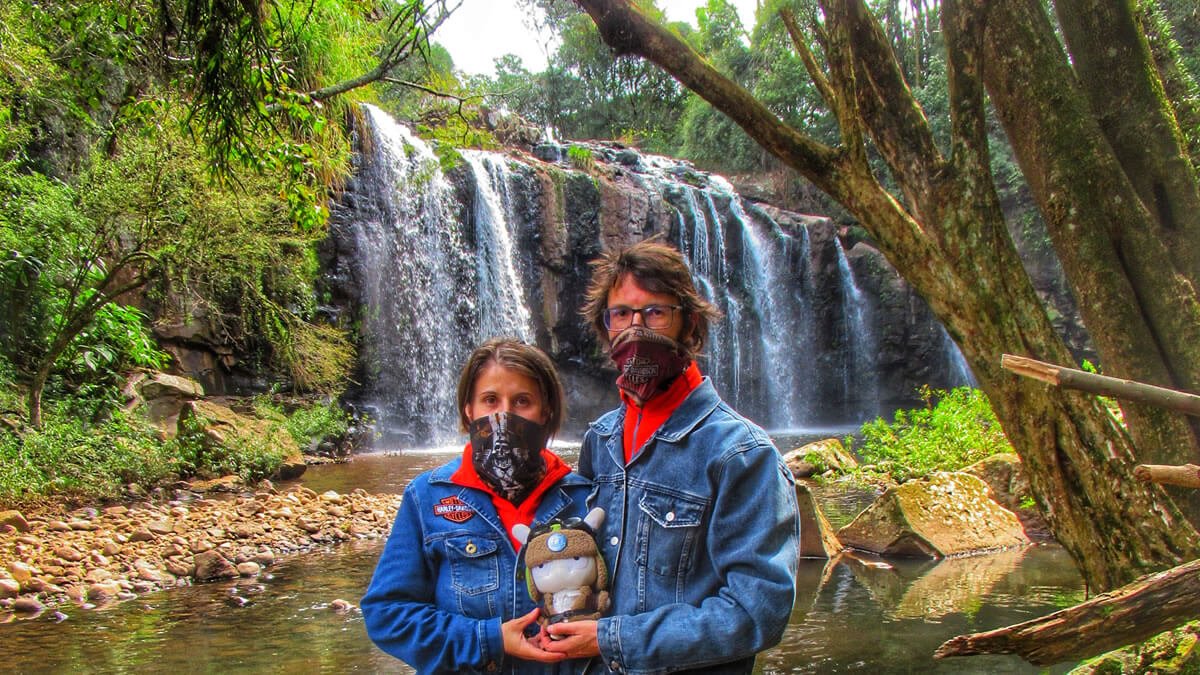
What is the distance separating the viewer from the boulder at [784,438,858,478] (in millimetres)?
10539

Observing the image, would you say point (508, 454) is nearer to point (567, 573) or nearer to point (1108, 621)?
point (567, 573)

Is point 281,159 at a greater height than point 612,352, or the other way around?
point 281,159

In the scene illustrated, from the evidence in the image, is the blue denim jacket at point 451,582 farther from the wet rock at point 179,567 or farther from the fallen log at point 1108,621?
the wet rock at point 179,567

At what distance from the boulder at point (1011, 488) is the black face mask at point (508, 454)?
600cm

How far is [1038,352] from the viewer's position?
3.32m

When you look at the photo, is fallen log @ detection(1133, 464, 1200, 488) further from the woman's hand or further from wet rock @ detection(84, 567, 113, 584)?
wet rock @ detection(84, 567, 113, 584)

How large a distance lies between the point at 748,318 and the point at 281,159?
1741 cm

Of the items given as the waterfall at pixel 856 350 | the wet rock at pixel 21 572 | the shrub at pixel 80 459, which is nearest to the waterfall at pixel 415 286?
the shrub at pixel 80 459

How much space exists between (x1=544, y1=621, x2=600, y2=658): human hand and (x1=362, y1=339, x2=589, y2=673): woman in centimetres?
3

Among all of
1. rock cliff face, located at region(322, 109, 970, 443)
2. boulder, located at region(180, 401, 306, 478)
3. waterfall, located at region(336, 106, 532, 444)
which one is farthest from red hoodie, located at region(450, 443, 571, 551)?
waterfall, located at region(336, 106, 532, 444)

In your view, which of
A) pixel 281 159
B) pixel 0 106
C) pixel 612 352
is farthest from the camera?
pixel 0 106

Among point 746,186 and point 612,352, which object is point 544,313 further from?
point 612,352

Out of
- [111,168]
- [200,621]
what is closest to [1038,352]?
[200,621]

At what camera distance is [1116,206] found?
145 inches
